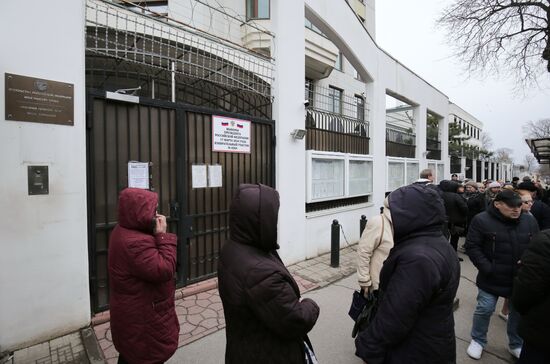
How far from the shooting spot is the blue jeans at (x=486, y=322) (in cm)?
305

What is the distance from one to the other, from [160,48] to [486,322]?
5.20m

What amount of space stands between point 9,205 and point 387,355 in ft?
11.2

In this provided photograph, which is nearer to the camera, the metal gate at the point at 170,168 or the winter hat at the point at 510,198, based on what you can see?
the winter hat at the point at 510,198

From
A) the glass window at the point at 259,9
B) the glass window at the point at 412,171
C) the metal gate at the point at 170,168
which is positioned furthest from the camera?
the glass window at the point at 259,9

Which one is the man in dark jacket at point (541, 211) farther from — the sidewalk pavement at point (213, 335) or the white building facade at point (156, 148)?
the white building facade at point (156, 148)

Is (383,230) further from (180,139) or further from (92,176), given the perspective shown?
(92,176)

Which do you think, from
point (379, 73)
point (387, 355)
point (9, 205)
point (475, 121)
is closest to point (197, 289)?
point (9, 205)

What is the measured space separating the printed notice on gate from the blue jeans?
12.4 feet

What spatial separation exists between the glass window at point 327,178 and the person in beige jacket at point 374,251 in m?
3.24

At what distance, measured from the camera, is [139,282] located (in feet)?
6.93

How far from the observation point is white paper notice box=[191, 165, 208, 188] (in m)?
4.44

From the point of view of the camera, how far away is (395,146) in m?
9.96

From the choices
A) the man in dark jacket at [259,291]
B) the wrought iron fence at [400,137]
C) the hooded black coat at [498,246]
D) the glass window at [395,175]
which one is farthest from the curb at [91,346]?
the wrought iron fence at [400,137]

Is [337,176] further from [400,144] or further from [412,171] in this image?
[412,171]
